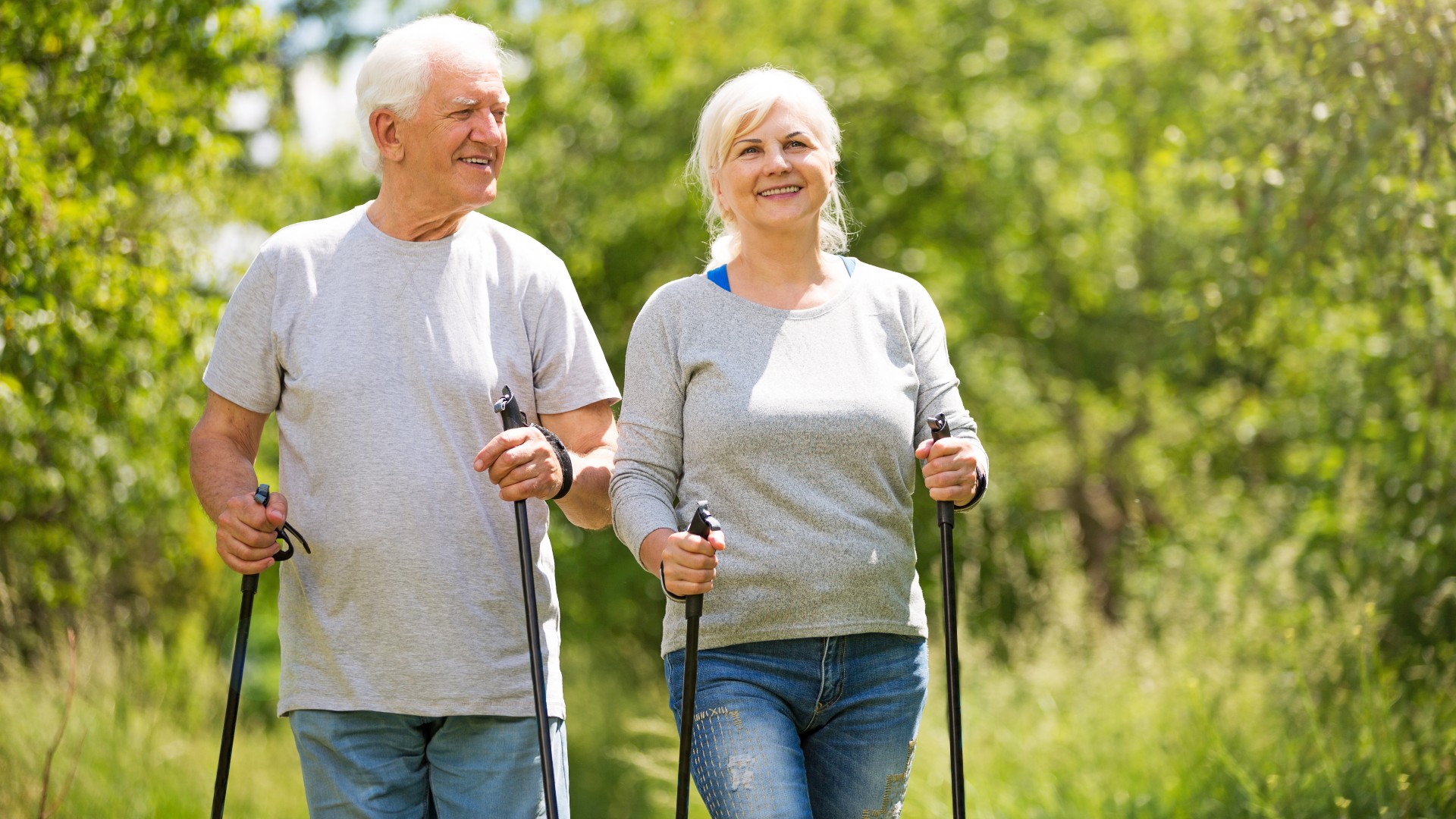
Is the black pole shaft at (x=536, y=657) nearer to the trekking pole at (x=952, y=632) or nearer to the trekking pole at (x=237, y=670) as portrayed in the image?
the trekking pole at (x=237, y=670)

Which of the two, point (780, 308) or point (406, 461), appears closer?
point (406, 461)

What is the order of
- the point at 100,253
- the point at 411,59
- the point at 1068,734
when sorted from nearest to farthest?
1. the point at 411,59
2. the point at 100,253
3. the point at 1068,734

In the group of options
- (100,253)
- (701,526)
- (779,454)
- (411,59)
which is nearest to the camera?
(701,526)

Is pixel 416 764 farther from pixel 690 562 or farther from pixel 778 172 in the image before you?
pixel 778 172

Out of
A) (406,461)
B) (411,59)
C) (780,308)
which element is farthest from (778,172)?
(406,461)

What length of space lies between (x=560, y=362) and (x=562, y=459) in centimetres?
25

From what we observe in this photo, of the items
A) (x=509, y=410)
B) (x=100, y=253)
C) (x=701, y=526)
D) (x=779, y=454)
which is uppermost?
(x=100, y=253)

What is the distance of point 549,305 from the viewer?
8.95 feet

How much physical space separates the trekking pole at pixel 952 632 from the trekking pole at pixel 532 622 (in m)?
0.72

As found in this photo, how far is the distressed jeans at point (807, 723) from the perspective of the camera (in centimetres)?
244

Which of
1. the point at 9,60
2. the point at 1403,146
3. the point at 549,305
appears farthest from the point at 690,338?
the point at 9,60

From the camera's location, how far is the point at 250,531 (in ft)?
8.04

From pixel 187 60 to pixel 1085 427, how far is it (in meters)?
7.39

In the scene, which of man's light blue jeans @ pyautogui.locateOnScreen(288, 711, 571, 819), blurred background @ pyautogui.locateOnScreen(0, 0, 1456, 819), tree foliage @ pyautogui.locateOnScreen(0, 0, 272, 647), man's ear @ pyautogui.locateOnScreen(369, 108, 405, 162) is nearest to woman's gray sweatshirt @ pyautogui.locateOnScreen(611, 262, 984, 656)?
man's light blue jeans @ pyautogui.locateOnScreen(288, 711, 571, 819)
